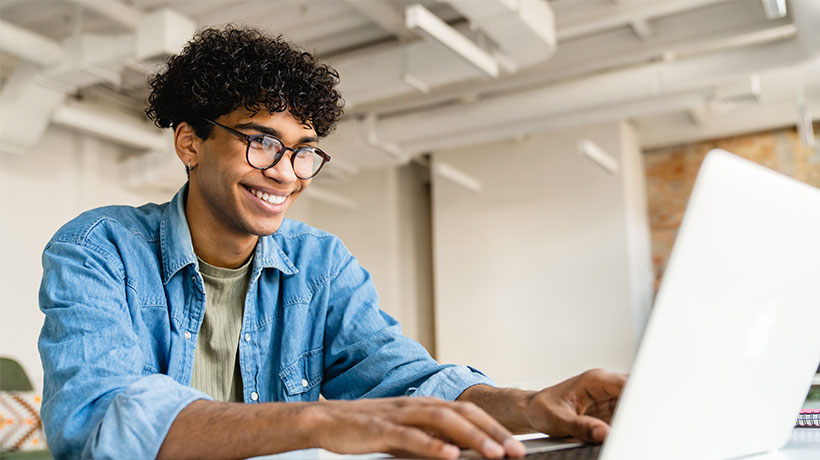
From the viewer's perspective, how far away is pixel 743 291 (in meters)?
0.67

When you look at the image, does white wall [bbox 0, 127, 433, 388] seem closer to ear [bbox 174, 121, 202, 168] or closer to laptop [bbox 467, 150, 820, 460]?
ear [bbox 174, 121, 202, 168]

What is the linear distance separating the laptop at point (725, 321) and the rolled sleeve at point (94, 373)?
1.43 ft

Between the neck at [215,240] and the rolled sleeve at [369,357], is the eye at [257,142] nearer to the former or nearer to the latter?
the neck at [215,240]

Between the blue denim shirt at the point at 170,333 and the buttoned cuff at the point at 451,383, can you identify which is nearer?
the blue denim shirt at the point at 170,333

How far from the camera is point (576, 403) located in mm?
914

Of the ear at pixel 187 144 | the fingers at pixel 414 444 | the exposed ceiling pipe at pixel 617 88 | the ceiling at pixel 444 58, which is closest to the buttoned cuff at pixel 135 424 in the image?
the fingers at pixel 414 444

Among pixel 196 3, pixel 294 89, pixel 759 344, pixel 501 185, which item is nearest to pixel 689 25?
pixel 501 185

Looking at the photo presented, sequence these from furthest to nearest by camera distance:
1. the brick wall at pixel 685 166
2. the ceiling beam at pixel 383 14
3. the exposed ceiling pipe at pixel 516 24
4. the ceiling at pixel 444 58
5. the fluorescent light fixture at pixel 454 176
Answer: the brick wall at pixel 685 166, the fluorescent light fixture at pixel 454 176, the ceiling beam at pixel 383 14, the ceiling at pixel 444 58, the exposed ceiling pipe at pixel 516 24

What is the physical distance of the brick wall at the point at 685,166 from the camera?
6.43 m

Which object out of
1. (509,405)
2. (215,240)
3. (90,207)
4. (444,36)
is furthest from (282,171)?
(90,207)

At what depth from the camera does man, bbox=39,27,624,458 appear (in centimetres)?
83

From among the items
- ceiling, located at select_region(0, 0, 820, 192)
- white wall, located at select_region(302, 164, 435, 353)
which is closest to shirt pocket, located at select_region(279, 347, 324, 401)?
ceiling, located at select_region(0, 0, 820, 192)

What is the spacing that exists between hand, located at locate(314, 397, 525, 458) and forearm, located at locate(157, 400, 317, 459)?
0.10 feet

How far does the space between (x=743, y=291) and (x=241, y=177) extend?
958 mm
